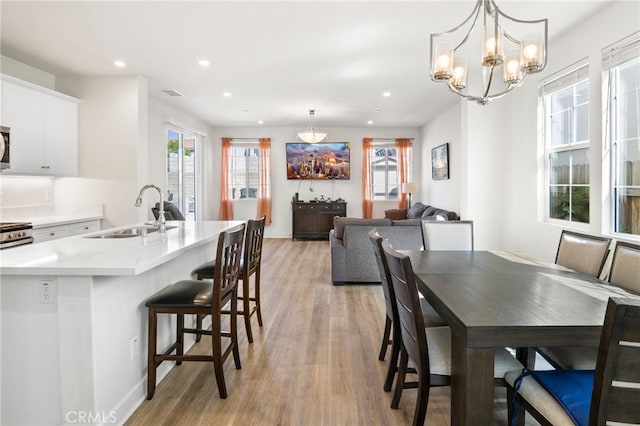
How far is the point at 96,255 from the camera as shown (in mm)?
1911

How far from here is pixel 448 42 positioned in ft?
7.78

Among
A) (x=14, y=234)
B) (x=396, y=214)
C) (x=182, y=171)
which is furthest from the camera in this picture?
(x=396, y=214)

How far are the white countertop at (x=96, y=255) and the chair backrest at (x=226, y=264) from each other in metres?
0.27

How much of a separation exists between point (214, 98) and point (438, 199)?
16.1 feet

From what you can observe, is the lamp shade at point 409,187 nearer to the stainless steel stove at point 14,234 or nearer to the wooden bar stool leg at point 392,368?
the wooden bar stool leg at point 392,368

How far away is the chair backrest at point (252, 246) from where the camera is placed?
287 centimetres

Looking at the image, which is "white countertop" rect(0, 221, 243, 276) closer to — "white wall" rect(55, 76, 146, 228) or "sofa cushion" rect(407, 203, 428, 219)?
"white wall" rect(55, 76, 146, 228)

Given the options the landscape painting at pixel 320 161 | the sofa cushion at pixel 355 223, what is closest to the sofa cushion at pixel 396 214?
the landscape painting at pixel 320 161

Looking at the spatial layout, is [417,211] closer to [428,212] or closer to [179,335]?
[428,212]

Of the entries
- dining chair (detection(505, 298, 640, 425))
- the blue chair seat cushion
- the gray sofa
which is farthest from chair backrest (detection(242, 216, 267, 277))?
dining chair (detection(505, 298, 640, 425))

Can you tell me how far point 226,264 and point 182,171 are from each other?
6.07 meters

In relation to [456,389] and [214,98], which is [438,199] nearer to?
[214,98]

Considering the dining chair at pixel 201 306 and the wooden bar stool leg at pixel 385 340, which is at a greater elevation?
the dining chair at pixel 201 306

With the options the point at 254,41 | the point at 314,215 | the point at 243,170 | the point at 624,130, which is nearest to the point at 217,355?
the point at 254,41
